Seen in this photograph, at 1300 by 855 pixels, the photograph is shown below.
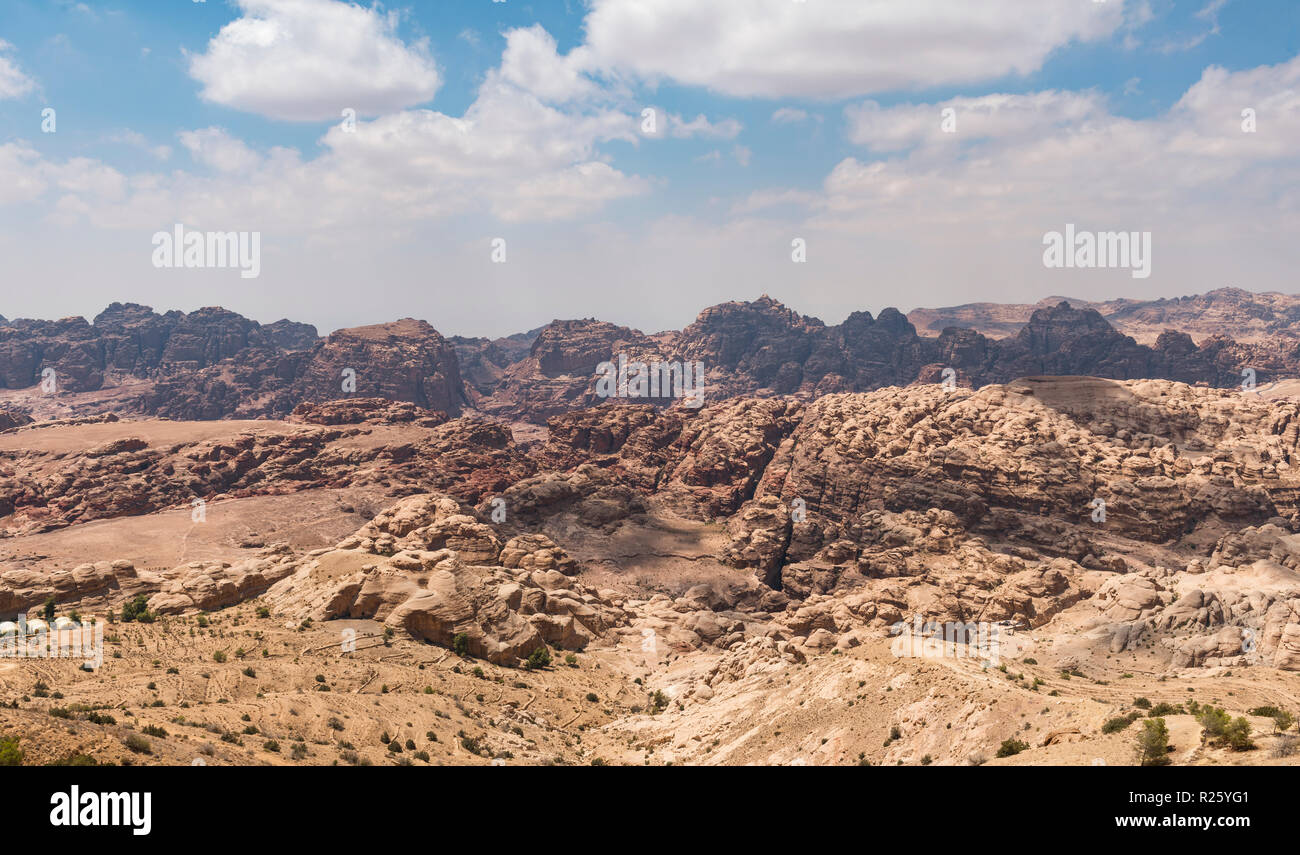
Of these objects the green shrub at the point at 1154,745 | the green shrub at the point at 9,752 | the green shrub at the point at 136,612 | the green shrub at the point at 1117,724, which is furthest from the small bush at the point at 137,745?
the green shrub at the point at 1117,724

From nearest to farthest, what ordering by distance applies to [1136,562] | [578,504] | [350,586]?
[350,586], [1136,562], [578,504]

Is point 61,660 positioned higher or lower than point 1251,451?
lower

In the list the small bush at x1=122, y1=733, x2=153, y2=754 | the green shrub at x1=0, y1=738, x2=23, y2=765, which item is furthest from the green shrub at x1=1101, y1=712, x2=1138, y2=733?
the green shrub at x1=0, y1=738, x2=23, y2=765

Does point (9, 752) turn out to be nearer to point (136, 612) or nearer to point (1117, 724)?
point (1117, 724)

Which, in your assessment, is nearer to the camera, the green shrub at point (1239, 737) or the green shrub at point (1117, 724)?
the green shrub at point (1239, 737)

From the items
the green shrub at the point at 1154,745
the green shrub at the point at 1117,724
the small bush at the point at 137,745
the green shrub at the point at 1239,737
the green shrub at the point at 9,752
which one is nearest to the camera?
the green shrub at the point at 9,752

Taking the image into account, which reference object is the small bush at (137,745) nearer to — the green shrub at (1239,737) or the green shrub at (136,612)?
the green shrub at (136,612)

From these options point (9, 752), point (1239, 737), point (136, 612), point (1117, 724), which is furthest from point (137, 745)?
point (136, 612)

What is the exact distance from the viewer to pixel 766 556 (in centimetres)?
8819

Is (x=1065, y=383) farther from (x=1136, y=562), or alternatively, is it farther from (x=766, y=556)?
(x=766, y=556)

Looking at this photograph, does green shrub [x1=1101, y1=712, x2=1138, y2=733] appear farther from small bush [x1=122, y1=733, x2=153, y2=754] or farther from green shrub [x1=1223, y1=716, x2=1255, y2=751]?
small bush [x1=122, y1=733, x2=153, y2=754]

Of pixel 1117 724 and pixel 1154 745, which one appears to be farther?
pixel 1117 724

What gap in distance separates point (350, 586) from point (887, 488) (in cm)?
6752
